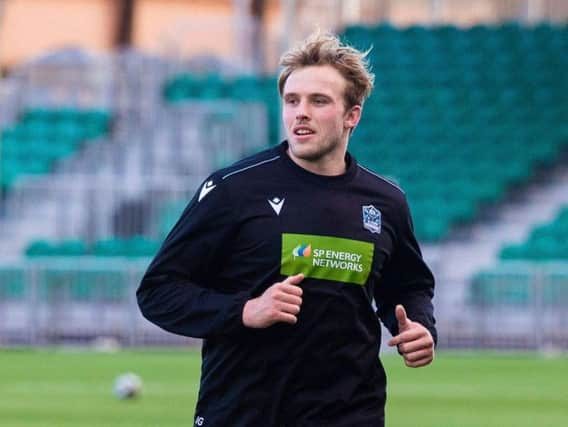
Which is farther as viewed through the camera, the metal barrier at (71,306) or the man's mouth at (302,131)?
the metal barrier at (71,306)

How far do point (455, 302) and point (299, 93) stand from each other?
14.9 meters

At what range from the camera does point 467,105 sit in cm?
2692

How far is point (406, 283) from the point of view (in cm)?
630

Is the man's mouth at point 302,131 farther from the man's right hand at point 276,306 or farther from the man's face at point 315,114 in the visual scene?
the man's right hand at point 276,306

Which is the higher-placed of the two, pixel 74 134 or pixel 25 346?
pixel 74 134

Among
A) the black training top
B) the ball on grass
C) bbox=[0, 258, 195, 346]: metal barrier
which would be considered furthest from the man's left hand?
bbox=[0, 258, 195, 346]: metal barrier

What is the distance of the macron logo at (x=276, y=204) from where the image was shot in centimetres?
579

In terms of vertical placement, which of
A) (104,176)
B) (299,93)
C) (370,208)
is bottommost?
(370,208)

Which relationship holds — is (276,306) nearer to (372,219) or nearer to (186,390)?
(372,219)

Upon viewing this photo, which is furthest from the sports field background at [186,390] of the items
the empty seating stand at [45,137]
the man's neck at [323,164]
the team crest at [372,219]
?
the empty seating stand at [45,137]

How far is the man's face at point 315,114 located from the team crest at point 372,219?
22 cm

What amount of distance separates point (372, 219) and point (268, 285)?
0.48 m

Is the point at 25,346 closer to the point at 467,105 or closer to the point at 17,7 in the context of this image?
the point at 467,105

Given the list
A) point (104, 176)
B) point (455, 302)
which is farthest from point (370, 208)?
point (104, 176)
